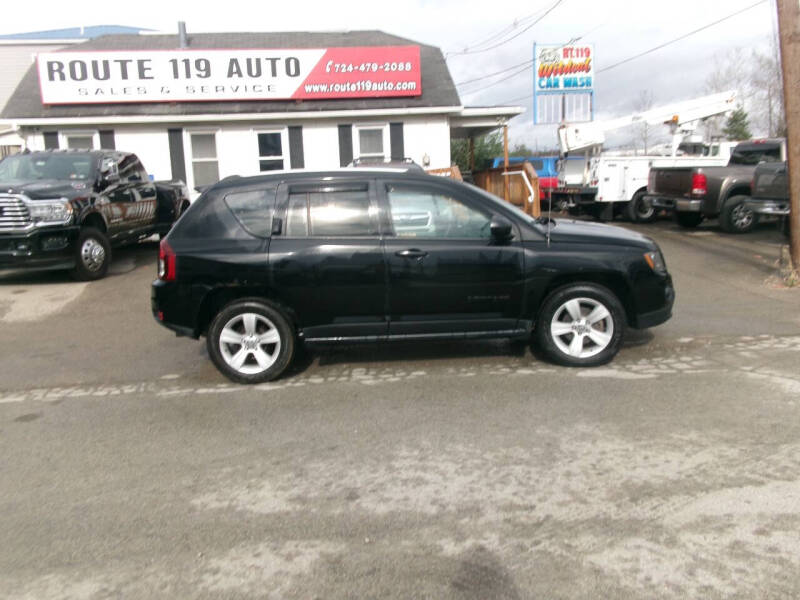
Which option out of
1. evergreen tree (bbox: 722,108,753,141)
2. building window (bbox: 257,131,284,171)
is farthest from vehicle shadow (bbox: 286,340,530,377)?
evergreen tree (bbox: 722,108,753,141)

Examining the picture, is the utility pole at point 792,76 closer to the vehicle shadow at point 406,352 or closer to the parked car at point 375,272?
the parked car at point 375,272

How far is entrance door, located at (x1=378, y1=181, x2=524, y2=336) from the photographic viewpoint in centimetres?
583

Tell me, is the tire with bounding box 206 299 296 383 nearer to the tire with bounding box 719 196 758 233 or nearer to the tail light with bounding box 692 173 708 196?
the tail light with bounding box 692 173 708 196

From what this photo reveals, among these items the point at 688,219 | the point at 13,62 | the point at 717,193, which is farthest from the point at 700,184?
the point at 13,62

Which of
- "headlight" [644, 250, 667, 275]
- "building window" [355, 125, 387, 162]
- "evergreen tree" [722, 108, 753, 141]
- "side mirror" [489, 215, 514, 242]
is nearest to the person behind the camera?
"side mirror" [489, 215, 514, 242]

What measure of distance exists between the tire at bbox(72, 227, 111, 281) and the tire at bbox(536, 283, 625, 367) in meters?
7.73

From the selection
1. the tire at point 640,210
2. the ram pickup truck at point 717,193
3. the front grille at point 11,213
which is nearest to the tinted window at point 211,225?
the front grille at point 11,213

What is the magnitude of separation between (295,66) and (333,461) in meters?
14.8

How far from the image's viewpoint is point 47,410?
5.56m

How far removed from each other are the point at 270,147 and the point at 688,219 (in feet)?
33.6

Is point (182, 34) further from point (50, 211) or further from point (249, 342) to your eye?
point (249, 342)

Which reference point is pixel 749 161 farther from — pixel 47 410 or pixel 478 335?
pixel 47 410

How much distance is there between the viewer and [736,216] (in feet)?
47.9

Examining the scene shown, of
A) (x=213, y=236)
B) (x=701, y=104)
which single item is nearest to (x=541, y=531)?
(x=213, y=236)
